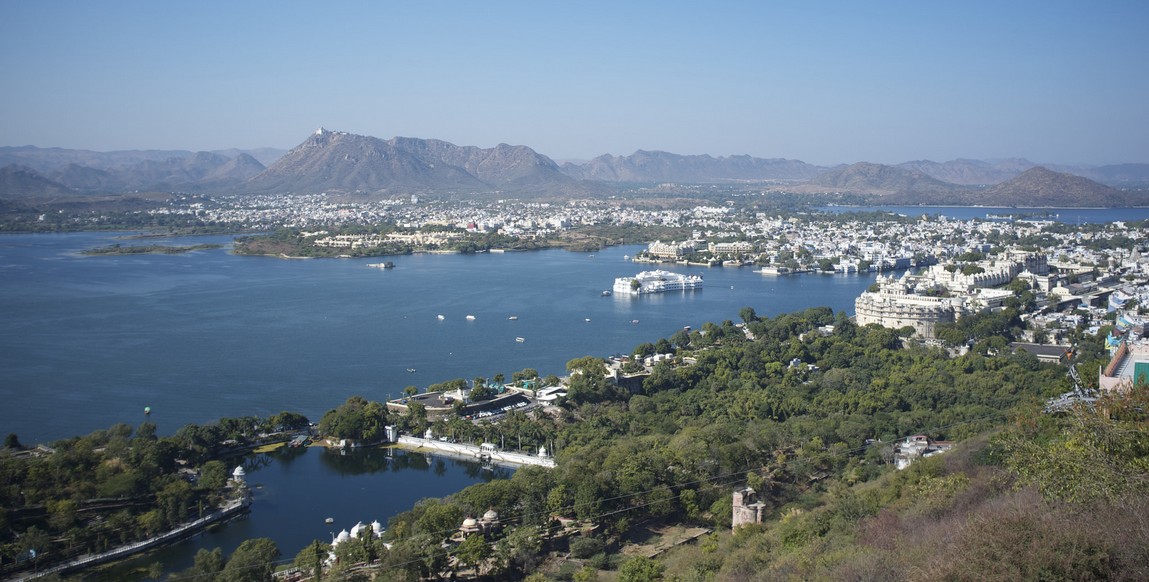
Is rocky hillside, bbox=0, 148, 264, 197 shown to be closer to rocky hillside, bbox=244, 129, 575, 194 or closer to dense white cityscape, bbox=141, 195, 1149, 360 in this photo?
rocky hillside, bbox=244, 129, 575, 194

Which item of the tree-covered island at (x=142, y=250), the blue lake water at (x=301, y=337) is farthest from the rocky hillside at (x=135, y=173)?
the blue lake water at (x=301, y=337)

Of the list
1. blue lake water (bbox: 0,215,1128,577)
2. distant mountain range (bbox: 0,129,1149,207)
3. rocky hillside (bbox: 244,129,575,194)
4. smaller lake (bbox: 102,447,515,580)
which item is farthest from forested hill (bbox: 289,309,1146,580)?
rocky hillside (bbox: 244,129,575,194)

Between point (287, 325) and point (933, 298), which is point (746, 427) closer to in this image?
point (933, 298)

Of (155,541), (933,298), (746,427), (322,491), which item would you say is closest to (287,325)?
(322,491)

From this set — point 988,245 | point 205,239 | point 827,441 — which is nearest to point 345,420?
point 827,441

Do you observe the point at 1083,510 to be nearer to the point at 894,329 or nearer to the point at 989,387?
the point at 989,387
